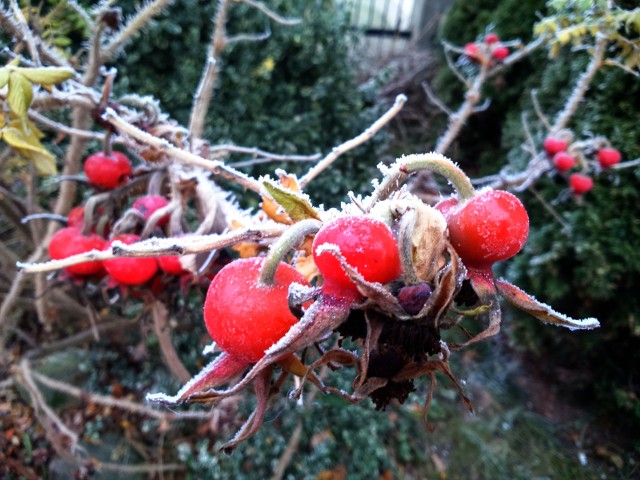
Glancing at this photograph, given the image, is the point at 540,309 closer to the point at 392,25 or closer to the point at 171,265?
the point at 171,265

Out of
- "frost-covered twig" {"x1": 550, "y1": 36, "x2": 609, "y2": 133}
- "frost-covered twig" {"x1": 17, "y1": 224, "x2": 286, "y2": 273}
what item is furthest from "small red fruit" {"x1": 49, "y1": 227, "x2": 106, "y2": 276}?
"frost-covered twig" {"x1": 550, "y1": 36, "x2": 609, "y2": 133}

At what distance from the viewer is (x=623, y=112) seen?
1.60 meters

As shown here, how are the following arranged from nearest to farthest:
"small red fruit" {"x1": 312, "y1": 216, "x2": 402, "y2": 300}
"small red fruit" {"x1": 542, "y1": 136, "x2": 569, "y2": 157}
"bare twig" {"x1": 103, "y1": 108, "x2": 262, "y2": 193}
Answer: "small red fruit" {"x1": 312, "y1": 216, "x2": 402, "y2": 300} < "bare twig" {"x1": 103, "y1": 108, "x2": 262, "y2": 193} < "small red fruit" {"x1": 542, "y1": 136, "x2": 569, "y2": 157}

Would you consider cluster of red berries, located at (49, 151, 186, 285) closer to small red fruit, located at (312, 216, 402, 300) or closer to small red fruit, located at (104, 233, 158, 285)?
small red fruit, located at (104, 233, 158, 285)

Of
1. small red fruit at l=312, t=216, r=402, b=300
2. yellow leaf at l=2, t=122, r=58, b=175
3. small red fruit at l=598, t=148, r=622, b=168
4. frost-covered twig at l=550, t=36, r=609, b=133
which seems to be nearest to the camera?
small red fruit at l=312, t=216, r=402, b=300

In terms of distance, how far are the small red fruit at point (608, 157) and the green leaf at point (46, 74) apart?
156 cm

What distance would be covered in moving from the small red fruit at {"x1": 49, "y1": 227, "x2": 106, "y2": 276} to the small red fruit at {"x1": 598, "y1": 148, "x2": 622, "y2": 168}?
154 centimetres

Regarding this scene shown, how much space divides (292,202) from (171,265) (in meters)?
0.39

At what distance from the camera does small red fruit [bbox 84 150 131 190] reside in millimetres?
904

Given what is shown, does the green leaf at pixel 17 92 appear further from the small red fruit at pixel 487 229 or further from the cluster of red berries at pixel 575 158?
the cluster of red berries at pixel 575 158

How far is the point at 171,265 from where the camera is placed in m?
0.78

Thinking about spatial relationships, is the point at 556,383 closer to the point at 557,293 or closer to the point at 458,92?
the point at 557,293

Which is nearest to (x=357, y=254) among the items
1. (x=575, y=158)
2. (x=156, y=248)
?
(x=156, y=248)

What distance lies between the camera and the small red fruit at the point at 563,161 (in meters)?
1.54
